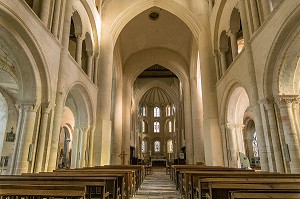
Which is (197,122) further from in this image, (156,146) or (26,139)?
(156,146)

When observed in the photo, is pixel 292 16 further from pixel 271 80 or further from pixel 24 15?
pixel 24 15

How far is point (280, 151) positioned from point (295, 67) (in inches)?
104

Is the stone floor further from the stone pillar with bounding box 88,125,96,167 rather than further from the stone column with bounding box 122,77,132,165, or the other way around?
the stone column with bounding box 122,77,132,165

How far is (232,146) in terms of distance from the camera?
36.5ft

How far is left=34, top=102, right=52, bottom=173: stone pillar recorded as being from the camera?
→ 23.1ft

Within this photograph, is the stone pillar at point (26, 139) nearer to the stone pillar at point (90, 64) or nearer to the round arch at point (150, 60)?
the stone pillar at point (90, 64)

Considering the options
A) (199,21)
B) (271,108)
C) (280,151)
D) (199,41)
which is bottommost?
(280,151)

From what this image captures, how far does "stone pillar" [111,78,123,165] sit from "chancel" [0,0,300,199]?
0.30 ft

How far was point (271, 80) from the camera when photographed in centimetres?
719

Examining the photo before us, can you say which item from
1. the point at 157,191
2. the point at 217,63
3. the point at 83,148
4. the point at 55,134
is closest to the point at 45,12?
the point at 55,134

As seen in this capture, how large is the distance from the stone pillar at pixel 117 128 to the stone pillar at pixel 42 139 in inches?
425

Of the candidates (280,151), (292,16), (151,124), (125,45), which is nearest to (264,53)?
(292,16)

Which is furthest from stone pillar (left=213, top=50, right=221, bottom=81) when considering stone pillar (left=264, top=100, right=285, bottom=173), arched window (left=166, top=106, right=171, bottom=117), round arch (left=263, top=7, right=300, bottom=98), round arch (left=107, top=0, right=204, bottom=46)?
arched window (left=166, top=106, right=171, bottom=117)

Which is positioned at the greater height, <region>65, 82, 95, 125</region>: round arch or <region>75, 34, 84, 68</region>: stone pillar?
<region>75, 34, 84, 68</region>: stone pillar
